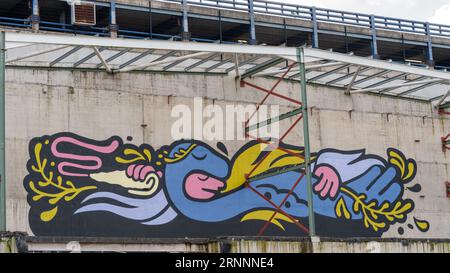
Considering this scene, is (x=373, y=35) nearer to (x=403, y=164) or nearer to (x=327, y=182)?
(x=403, y=164)

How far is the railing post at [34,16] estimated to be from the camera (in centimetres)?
4331

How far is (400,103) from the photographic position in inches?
1965

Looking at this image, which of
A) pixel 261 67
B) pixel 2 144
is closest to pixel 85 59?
pixel 261 67

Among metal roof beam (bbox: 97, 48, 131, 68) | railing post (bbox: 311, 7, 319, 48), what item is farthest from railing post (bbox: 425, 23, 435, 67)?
metal roof beam (bbox: 97, 48, 131, 68)

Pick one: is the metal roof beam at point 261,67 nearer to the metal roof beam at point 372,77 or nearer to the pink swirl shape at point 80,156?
the metal roof beam at point 372,77

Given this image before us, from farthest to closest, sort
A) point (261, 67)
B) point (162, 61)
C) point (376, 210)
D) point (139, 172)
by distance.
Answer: point (376, 210) → point (261, 67) → point (139, 172) → point (162, 61)

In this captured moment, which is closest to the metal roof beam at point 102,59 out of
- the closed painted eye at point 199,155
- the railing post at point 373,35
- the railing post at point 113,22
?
the railing post at point 113,22

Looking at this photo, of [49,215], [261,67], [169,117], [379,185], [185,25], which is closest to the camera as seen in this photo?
[49,215]

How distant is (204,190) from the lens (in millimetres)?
41875

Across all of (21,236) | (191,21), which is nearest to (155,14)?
(191,21)

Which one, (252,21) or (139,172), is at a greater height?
(252,21)

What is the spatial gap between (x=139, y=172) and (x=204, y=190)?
3.32 meters

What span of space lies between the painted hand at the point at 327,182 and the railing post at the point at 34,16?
14945 millimetres
